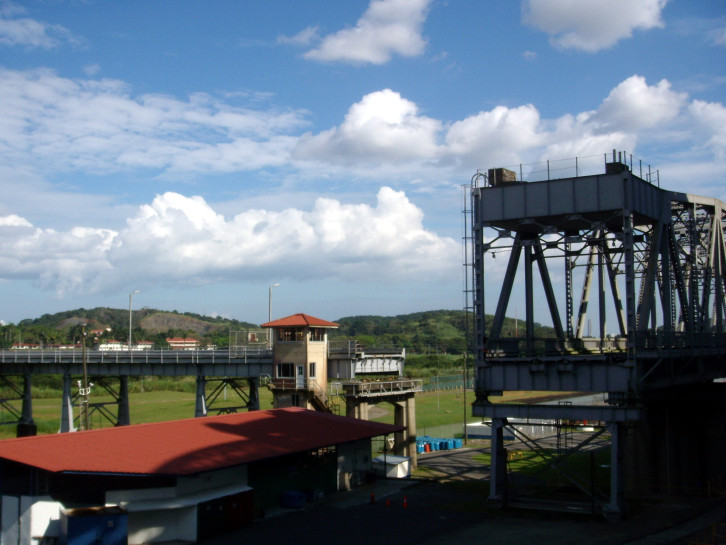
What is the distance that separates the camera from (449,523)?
1184 inches

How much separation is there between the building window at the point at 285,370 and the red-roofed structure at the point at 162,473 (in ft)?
35.0

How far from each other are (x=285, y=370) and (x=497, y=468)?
61.4ft

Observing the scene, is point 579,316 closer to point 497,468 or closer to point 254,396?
point 497,468

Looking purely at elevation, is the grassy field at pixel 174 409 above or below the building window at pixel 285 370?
below

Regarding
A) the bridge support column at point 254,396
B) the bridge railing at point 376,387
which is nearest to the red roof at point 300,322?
the bridge railing at point 376,387

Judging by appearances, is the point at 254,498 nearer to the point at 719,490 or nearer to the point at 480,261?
the point at 480,261

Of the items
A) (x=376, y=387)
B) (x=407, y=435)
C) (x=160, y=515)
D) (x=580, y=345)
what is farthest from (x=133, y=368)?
(x=580, y=345)

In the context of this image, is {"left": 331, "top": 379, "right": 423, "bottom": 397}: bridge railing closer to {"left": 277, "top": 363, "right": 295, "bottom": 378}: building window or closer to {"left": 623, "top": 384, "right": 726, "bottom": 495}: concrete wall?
{"left": 277, "top": 363, "right": 295, "bottom": 378}: building window

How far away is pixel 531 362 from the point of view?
32.6m

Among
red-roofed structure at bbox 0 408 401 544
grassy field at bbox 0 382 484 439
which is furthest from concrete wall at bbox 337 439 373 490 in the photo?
grassy field at bbox 0 382 484 439

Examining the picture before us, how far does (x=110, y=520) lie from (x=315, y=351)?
22.8 m

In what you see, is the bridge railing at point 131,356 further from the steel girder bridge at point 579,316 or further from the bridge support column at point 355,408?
the steel girder bridge at point 579,316

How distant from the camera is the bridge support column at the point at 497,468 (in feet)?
108

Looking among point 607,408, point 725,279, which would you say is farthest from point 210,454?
point 725,279
